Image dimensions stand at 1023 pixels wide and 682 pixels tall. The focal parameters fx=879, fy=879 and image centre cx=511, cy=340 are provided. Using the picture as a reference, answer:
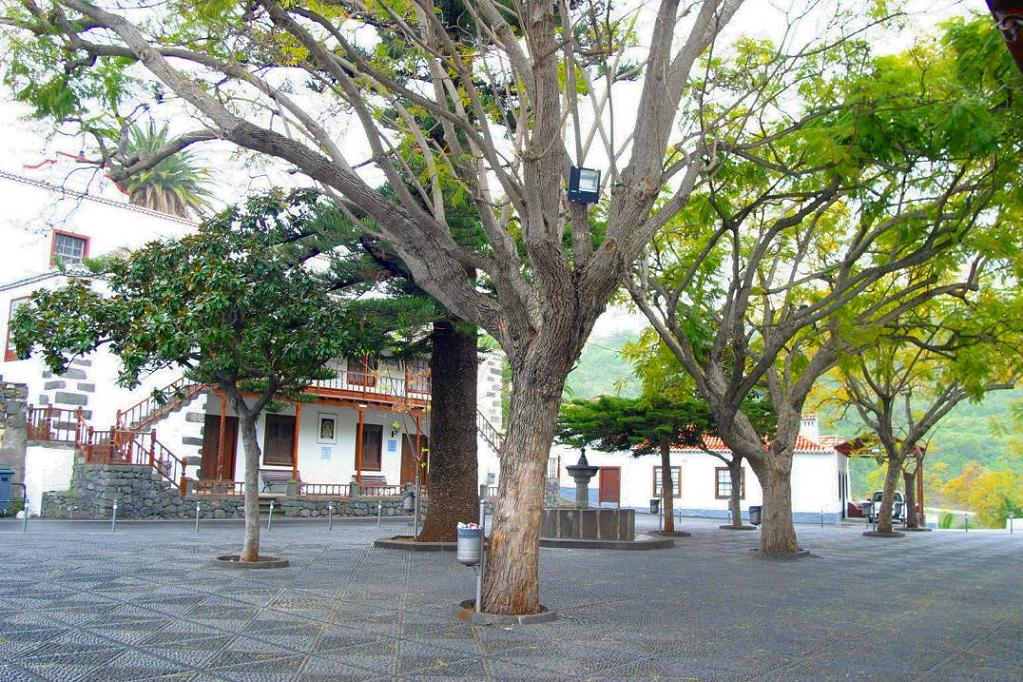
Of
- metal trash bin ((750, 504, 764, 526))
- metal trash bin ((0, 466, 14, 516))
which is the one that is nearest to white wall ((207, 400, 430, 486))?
metal trash bin ((0, 466, 14, 516))

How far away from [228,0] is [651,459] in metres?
37.4

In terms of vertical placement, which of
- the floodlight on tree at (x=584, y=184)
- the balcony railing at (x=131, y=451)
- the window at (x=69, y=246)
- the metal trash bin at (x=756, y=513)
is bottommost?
the metal trash bin at (x=756, y=513)

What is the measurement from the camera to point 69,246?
26406mm

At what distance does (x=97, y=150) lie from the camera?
1035 centimetres

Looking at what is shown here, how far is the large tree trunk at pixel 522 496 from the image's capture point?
328 inches

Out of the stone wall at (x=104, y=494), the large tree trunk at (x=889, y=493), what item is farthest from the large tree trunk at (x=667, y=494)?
the stone wall at (x=104, y=494)

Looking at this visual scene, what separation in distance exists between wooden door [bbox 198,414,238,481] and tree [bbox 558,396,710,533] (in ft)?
36.5

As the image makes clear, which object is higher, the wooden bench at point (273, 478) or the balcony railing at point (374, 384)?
the balcony railing at point (374, 384)

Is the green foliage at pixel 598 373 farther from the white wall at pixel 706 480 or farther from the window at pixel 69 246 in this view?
the window at pixel 69 246

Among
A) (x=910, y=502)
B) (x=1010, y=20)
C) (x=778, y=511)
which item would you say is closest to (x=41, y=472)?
(x=778, y=511)

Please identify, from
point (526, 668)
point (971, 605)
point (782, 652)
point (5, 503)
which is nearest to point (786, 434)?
point (971, 605)

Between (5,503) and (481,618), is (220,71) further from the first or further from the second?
(5,503)

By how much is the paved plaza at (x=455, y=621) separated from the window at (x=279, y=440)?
47.1 feet

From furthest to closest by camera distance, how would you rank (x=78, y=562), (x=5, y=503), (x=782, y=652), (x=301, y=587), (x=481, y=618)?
1. (x=5, y=503)
2. (x=78, y=562)
3. (x=301, y=587)
4. (x=481, y=618)
5. (x=782, y=652)
